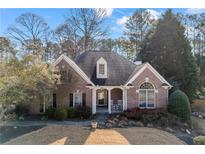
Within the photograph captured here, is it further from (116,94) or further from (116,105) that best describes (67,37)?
(116,94)

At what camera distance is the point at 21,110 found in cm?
1031

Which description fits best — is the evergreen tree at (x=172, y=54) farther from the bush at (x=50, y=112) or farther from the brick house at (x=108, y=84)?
the bush at (x=50, y=112)

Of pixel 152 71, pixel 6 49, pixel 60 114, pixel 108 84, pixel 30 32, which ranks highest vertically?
pixel 30 32

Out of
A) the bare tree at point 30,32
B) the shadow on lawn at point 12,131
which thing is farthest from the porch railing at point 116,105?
the bare tree at point 30,32

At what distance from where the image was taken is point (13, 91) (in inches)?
388

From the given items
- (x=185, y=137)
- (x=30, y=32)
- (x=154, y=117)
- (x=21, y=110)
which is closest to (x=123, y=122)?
(x=154, y=117)

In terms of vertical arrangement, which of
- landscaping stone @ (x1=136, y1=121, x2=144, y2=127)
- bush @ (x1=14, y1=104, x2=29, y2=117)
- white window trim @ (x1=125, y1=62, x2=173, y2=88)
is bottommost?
landscaping stone @ (x1=136, y1=121, x2=144, y2=127)

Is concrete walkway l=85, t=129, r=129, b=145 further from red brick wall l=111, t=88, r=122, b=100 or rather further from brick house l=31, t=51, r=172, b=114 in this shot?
red brick wall l=111, t=88, r=122, b=100

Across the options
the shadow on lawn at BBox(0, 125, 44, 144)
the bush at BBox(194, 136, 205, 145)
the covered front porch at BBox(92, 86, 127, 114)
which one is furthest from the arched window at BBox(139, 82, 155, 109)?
the shadow on lawn at BBox(0, 125, 44, 144)

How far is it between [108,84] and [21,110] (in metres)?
3.57

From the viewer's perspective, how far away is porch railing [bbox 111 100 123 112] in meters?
Answer: 12.1

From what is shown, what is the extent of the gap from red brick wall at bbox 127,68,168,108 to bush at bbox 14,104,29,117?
353 cm

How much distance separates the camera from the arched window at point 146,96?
12.4m
